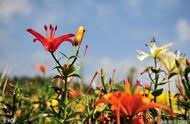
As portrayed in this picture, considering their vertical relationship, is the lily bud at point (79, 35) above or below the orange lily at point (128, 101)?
above

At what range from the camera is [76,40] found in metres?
1.81

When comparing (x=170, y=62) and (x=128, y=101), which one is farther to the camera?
(x=170, y=62)

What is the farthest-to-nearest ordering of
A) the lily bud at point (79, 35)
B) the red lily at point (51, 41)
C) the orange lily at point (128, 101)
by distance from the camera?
the lily bud at point (79, 35) → the red lily at point (51, 41) → the orange lily at point (128, 101)

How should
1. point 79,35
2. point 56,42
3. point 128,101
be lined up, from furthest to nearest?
point 79,35, point 56,42, point 128,101

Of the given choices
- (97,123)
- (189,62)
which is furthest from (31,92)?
(189,62)

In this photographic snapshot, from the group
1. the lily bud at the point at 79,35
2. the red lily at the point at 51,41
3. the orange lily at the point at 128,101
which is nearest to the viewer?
the orange lily at the point at 128,101

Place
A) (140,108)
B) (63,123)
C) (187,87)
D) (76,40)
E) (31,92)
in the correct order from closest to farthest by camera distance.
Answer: (140,108) < (187,87) < (63,123) < (76,40) < (31,92)

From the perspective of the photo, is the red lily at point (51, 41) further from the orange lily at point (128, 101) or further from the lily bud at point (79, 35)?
the orange lily at point (128, 101)

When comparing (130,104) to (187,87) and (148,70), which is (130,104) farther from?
(148,70)

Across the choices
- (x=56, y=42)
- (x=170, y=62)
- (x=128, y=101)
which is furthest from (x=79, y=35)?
(x=128, y=101)

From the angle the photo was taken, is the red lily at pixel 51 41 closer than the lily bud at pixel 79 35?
Yes

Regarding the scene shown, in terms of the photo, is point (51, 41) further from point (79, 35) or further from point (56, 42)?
point (79, 35)

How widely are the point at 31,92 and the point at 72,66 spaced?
3.84 metres

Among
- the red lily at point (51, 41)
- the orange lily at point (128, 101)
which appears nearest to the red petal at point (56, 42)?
the red lily at point (51, 41)
